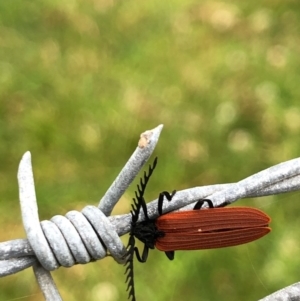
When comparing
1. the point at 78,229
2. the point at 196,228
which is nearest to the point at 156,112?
the point at 196,228

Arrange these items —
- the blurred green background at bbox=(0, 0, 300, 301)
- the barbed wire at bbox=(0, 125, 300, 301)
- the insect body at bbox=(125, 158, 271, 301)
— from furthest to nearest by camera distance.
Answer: the blurred green background at bbox=(0, 0, 300, 301)
the insect body at bbox=(125, 158, 271, 301)
the barbed wire at bbox=(0, 125, 300, 301)

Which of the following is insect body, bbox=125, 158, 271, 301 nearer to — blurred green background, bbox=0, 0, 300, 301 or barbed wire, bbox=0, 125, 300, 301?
barbed wire, bbox=0, 125, 300, 301

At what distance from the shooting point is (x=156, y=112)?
193 cm

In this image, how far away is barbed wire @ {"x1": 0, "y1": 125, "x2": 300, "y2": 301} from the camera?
614 mm

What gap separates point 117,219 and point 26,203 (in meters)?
0.12

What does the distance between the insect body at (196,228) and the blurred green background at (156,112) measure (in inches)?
34.0

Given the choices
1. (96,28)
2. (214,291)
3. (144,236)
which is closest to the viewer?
(144,236)

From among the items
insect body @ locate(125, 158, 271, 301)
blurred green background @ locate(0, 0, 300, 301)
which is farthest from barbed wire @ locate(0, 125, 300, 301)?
blurred green background @ locate(0, 0, 300, 301)

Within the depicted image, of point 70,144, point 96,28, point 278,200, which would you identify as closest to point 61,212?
point 70,144

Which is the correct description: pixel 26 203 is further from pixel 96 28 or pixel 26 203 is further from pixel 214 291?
pixel 96 28

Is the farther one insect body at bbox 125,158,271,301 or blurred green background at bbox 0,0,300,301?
blurred green background at bbox 0,0,300,301

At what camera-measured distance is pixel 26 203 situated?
616mm

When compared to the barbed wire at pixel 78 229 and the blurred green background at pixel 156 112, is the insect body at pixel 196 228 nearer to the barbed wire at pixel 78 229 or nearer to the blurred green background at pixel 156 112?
the barbed wire at pixel 78 229

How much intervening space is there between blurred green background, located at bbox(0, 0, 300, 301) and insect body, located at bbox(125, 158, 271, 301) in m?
0.86
